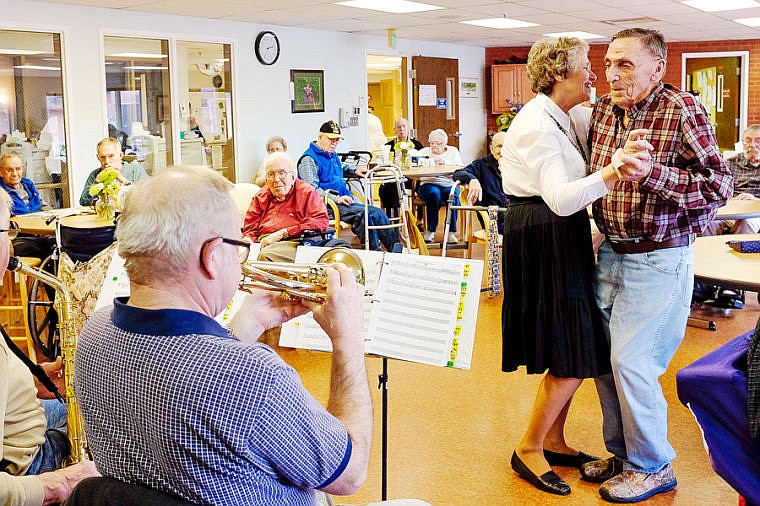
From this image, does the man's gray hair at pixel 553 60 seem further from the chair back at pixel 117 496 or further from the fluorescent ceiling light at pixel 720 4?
the fluorescent ceiling light at pixel 720 4

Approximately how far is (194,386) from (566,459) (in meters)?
2.40

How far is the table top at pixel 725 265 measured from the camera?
321cm

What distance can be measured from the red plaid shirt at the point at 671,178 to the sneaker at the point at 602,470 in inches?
36.9

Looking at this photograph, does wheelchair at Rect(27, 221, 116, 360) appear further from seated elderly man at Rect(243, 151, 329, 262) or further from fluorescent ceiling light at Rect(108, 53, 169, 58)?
fluorescent ceiling light at Rect(108, 53, 169, 58)

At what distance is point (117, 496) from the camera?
4.60ft

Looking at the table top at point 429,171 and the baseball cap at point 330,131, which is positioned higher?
the baseball cap at point 330,131

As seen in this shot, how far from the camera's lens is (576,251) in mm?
3076

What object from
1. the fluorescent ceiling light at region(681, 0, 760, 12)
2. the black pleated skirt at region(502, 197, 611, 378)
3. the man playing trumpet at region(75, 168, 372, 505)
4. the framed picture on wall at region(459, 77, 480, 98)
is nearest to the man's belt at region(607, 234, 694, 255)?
the black pleated skirt at region(502, 197, 611, 378)

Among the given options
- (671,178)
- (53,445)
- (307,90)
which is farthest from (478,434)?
(307,90)

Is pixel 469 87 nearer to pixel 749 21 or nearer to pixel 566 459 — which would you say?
pixel 749 21

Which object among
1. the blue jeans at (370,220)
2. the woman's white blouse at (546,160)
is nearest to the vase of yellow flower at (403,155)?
the blue jeans at (370,220)

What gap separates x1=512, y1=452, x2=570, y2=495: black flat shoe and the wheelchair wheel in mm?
2852

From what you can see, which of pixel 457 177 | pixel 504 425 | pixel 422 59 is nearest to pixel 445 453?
pixel 504 425

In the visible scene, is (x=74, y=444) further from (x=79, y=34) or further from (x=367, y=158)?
(x=367, y=158)
